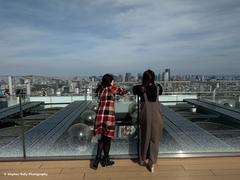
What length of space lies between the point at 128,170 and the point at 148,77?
1.03 m

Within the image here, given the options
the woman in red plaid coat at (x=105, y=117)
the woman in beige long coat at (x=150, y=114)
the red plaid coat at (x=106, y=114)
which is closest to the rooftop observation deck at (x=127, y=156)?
the woman in red plaid coat at (x=105, y=117)

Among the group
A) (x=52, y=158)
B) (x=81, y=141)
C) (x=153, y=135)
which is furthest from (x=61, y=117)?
(x=153, y=135)

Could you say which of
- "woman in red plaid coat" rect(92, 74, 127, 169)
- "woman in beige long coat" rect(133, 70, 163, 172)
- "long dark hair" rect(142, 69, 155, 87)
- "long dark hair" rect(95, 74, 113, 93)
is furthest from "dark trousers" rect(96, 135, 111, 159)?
"long dark hair" rect(142, 69, 155, 87)

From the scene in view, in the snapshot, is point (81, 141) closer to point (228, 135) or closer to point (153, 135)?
point (153, 135)

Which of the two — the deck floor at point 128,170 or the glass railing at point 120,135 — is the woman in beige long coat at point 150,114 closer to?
the deck floor at point 128,170

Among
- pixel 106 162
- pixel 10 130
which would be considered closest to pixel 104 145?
pixel 106 162

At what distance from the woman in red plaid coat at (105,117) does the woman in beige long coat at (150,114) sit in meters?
0.34

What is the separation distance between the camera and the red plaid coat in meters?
2.88

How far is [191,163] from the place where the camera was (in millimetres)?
2928

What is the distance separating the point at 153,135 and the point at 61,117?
2873 mm

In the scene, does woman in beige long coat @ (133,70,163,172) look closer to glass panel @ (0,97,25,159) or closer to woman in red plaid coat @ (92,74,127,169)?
woman in red plaid coat @ (92,74,127,169)

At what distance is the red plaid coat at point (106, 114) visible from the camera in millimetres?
2885

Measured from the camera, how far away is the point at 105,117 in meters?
2.89

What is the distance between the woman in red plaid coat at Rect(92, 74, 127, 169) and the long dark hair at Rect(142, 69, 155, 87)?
373 mm
